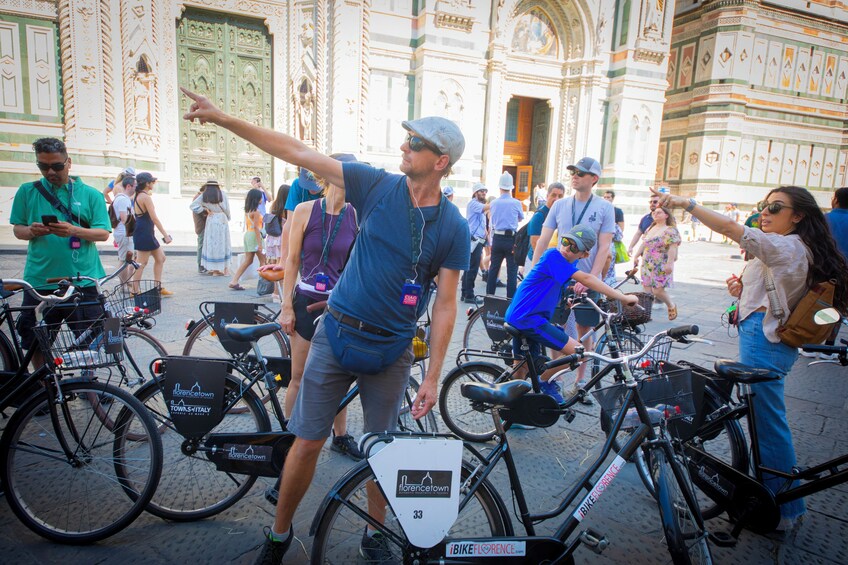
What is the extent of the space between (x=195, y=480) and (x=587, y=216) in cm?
375

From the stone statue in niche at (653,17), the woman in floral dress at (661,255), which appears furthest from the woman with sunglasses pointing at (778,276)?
the stone statue in niche at (653,17)

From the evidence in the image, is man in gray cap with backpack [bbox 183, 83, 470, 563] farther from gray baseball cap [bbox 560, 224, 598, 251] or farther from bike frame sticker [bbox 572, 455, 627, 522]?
gray baseball cap [bbox 560, 224, 598, 251]

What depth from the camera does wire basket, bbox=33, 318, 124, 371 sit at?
244 centimetres

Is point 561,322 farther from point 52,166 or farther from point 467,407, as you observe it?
point 52,166

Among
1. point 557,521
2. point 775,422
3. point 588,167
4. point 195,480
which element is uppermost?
point 588,167

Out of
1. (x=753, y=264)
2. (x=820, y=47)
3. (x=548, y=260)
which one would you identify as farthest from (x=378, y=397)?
(x=820, y=47)

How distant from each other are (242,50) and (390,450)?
17108mm

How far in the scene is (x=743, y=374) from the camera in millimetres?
2582

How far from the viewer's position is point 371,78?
56.4 ft

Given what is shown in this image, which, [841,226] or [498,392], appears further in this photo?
[841,226]

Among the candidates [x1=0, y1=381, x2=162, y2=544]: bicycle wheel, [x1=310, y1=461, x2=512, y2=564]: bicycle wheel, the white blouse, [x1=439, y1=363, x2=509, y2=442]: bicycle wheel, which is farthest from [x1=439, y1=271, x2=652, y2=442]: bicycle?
[x1=0, y1=381, x2=162, y2=544]: bicycle wheel

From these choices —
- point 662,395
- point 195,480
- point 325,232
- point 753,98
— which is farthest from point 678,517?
point 753,98

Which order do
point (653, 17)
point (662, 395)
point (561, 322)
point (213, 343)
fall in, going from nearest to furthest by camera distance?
point (662, 395)
point (561, 322)
point (213, 343)
point (653, 17)

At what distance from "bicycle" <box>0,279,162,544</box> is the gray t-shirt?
3.60 metres
